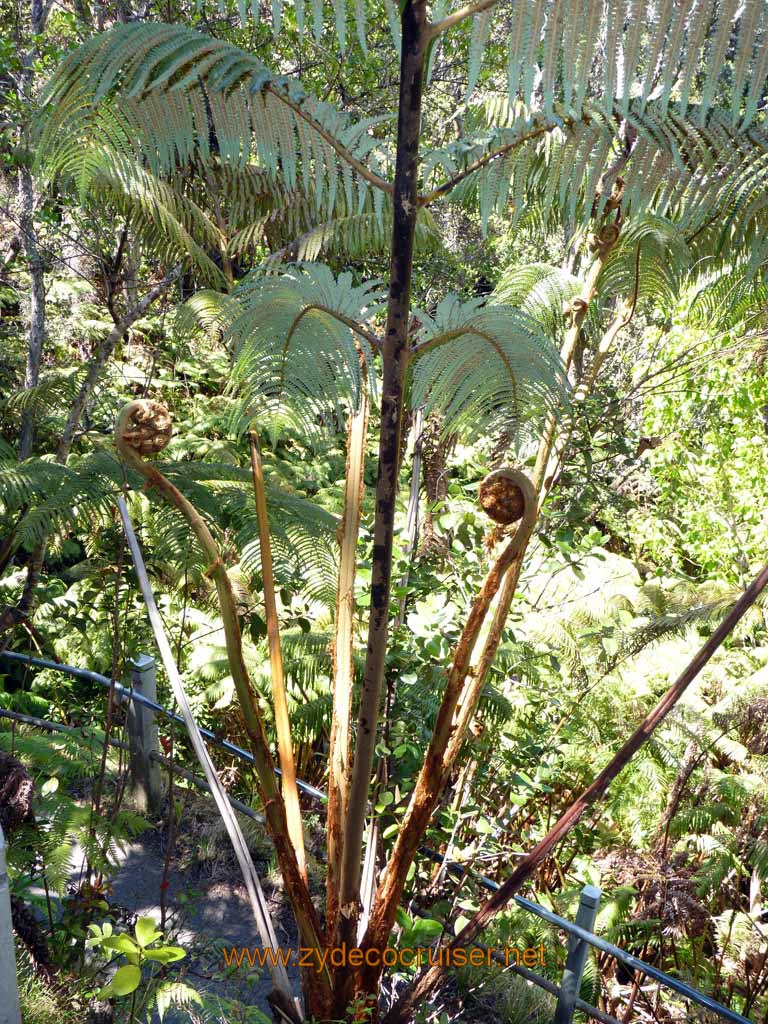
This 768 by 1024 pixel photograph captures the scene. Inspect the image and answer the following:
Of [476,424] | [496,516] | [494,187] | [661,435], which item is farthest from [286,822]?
[661,435]

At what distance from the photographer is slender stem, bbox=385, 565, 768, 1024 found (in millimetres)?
1377

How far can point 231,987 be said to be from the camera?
2162 millimetres

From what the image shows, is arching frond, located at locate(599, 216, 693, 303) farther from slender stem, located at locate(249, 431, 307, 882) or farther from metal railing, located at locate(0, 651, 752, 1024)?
metal railing, located at locate(0, 651, 752, 1024)

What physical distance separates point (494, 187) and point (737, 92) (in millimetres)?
386

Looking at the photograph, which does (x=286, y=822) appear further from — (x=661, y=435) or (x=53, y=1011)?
(x=661, y=435)

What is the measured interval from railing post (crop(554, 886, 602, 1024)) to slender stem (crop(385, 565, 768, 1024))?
389 millimetres

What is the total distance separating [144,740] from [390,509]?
7.18 ft

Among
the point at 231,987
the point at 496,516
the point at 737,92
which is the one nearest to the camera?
the point at 737,92

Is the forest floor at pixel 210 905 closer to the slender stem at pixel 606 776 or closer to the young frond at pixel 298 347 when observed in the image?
the slender stem at pixel 606 776

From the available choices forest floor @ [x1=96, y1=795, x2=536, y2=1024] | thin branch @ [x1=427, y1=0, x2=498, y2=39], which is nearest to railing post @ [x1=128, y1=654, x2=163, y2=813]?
forest floor @ [x1=96, y1=795, x2=536, y2=1024]

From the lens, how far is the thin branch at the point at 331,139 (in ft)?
3.56

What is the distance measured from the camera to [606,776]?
1.47m

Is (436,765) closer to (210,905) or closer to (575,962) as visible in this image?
(575,962)

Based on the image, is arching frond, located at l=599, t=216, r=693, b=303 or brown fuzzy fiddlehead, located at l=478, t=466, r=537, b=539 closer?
brown fuzzy fiddlehead, located at l=478, t=466, r=537, b=539
